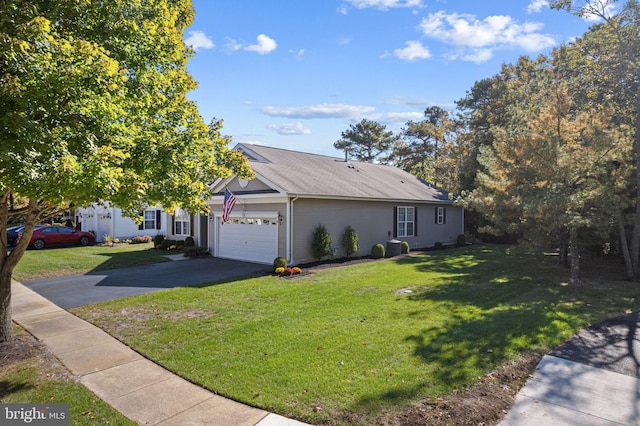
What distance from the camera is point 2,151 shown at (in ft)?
13.5

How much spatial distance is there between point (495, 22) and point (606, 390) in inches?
481

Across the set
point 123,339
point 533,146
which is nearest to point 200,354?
point 123,339

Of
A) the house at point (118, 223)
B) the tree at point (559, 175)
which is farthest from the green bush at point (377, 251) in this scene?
the house at point (118, 223)

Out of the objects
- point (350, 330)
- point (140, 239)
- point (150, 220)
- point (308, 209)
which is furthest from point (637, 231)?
point (150, 220)

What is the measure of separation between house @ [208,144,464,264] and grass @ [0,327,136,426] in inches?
365

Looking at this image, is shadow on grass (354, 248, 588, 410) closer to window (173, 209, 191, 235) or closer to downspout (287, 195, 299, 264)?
downspout (287, 195, 299, 264)

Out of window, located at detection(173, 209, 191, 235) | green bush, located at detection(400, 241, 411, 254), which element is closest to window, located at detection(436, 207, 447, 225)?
green bush, located at detection(400, 241, 411, 254)

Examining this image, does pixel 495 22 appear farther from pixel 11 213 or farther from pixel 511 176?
pixel 11 213

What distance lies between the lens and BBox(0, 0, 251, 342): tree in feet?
14.3

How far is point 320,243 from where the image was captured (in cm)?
1523

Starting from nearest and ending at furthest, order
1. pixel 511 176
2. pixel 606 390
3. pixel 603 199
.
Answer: pixel 606 390
pixel 603 199
pixel 511 176

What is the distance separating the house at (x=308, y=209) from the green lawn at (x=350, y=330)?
3108mm

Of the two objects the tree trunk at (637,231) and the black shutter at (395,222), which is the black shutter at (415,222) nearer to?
the black shutter at (395,222)

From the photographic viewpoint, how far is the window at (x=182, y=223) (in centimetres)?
2137
